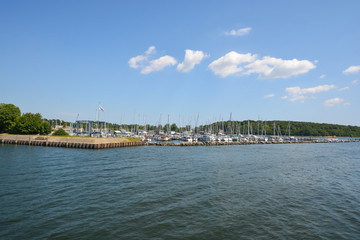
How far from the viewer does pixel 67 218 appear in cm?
1348

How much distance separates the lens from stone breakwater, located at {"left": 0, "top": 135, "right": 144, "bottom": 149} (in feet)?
210

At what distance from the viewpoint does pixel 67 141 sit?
67562 mm

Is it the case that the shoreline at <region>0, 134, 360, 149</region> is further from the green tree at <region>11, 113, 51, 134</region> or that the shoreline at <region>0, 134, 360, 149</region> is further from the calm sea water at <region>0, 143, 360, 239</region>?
the calm sea water at <region>0, 143, 360, 239</region>

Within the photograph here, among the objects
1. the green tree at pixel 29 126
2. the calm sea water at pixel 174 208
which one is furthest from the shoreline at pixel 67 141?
the calm sea water at pixel 174 208

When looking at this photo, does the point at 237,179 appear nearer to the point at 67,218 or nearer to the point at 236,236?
the point at 236,236

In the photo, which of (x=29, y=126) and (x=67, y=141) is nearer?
(x=67, y=141)

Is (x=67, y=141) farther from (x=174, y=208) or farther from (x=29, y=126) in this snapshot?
(x=174, y=208)

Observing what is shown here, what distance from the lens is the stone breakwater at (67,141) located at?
210 ft

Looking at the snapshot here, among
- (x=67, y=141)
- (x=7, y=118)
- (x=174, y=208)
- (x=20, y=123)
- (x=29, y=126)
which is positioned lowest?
(x=174, y=208)

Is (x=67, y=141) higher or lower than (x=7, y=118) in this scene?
lower

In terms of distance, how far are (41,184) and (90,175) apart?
5909mm

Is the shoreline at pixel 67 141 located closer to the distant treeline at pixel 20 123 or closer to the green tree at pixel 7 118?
the distant treeline at pixel 20 123

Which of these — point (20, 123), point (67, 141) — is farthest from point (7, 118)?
point (67, 141)

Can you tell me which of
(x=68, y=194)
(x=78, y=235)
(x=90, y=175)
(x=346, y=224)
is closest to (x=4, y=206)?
(x=68, y=194)
